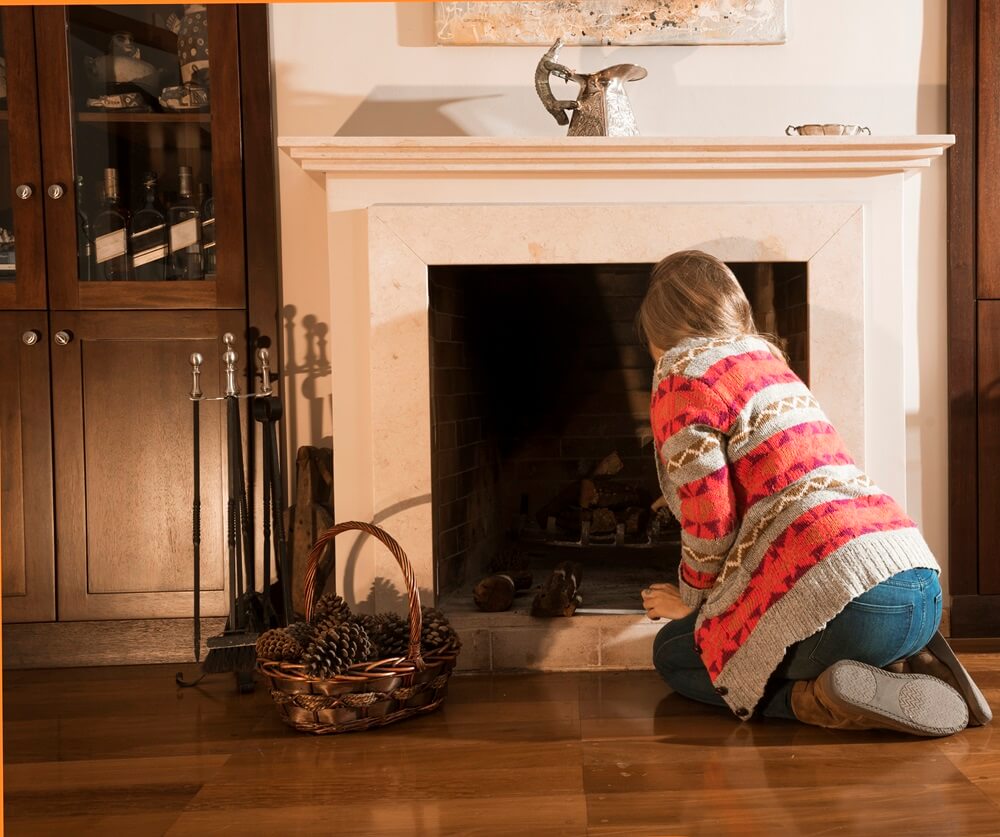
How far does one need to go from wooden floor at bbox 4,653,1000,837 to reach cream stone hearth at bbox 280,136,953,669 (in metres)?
0.35

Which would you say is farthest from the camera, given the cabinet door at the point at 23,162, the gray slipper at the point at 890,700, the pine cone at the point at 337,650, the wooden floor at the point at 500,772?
the cabinet door at the point at 23,162

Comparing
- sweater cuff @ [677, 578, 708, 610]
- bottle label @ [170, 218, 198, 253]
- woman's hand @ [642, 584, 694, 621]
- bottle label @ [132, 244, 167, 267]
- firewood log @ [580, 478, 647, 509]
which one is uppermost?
bottle label @ [170, 218, 198, 253]

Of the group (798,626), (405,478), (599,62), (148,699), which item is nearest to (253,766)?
(148,699)

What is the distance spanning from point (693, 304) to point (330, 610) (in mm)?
988

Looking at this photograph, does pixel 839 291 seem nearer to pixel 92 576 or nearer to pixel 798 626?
pixel 798 626

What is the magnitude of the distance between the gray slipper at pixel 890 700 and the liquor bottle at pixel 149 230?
1.95 metres

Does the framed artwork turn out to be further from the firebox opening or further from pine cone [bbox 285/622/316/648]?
pine cone [bbox 285/622/316/648]

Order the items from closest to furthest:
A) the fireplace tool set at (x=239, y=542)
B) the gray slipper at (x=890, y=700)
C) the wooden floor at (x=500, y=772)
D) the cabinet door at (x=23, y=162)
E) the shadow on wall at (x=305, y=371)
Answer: the wooden floor at (x=500, y=772) → the gray slipper at (x=890, y=700) → the fireplace tool set at (x=239, y=542) → the cabinet door at (x=23, y=162) → the shadow on wall at (x=305, y=371)

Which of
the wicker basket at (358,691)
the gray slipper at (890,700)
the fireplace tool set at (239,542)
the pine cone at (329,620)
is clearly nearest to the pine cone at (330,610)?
the pine cone at (329,620)

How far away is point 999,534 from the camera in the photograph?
2.71m

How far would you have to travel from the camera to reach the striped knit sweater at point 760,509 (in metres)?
1.80

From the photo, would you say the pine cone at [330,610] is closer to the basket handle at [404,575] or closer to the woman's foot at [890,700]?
the basket handle at [404,575]

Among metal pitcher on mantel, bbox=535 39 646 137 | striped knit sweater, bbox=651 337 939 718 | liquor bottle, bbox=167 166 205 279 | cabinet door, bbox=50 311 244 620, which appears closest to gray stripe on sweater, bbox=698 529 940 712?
striped knit sweater, bbox=651 337 939 718

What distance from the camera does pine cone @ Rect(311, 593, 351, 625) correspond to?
2.08m
